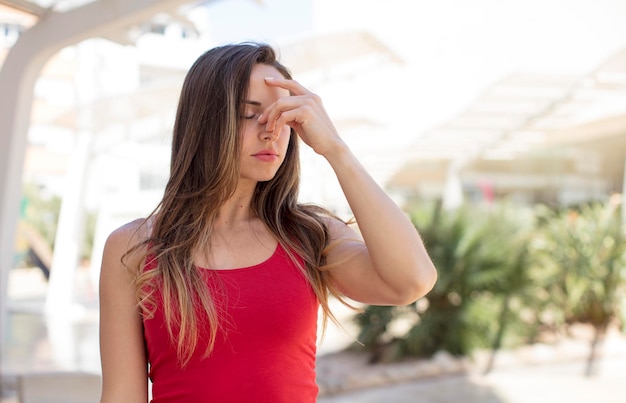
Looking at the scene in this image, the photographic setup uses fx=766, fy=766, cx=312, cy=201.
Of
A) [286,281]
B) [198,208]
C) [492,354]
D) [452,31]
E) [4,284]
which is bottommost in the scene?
[492,354]

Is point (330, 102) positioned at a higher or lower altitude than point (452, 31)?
lower

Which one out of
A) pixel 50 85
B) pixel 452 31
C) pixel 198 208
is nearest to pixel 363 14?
pixel 452 31

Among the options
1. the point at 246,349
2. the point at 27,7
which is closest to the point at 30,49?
the point at 27,7

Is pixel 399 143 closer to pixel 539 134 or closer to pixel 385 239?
pixel 539 134

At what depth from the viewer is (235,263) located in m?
1.41

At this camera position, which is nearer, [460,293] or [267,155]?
[267,155]

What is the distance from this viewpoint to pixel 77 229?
1093cm

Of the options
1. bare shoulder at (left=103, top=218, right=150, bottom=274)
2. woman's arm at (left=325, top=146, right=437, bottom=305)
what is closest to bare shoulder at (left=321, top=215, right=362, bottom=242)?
woman's arm at (left=325, top=146, right=437, bottom=305)

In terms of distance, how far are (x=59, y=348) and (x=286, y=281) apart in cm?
689

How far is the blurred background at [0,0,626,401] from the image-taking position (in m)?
5.50

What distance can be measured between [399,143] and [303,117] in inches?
547

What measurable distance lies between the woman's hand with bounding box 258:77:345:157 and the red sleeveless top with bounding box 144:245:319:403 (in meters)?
0.26

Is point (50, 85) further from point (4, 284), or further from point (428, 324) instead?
point (428, 324)

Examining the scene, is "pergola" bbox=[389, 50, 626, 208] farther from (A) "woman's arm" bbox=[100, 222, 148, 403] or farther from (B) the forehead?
(A) "woman's arm" bbox=[100, 222, 148, 403]
